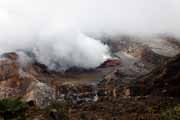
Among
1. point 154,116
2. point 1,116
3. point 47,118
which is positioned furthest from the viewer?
point 154,116

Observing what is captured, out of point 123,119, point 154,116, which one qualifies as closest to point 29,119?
point 154,116

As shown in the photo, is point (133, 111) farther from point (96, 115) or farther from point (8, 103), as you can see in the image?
point (8, 103)

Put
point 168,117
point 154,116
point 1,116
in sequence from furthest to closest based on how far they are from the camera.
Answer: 1. point 154,116
2. point 168,117
3. point 1,116

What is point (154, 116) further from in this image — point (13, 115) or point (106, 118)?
point (13, 115)

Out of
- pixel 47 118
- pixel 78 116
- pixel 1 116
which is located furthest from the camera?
pixel 78 116

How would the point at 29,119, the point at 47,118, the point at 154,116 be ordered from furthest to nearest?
the point at 154,116, the point at 47,118, the point at 29,119

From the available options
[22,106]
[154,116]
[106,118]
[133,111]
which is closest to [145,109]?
[133,111]

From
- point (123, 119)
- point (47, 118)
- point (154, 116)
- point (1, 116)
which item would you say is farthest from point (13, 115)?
point (123, 119)

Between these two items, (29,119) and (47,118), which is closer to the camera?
(29,119)

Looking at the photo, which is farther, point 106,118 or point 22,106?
point 106,118
